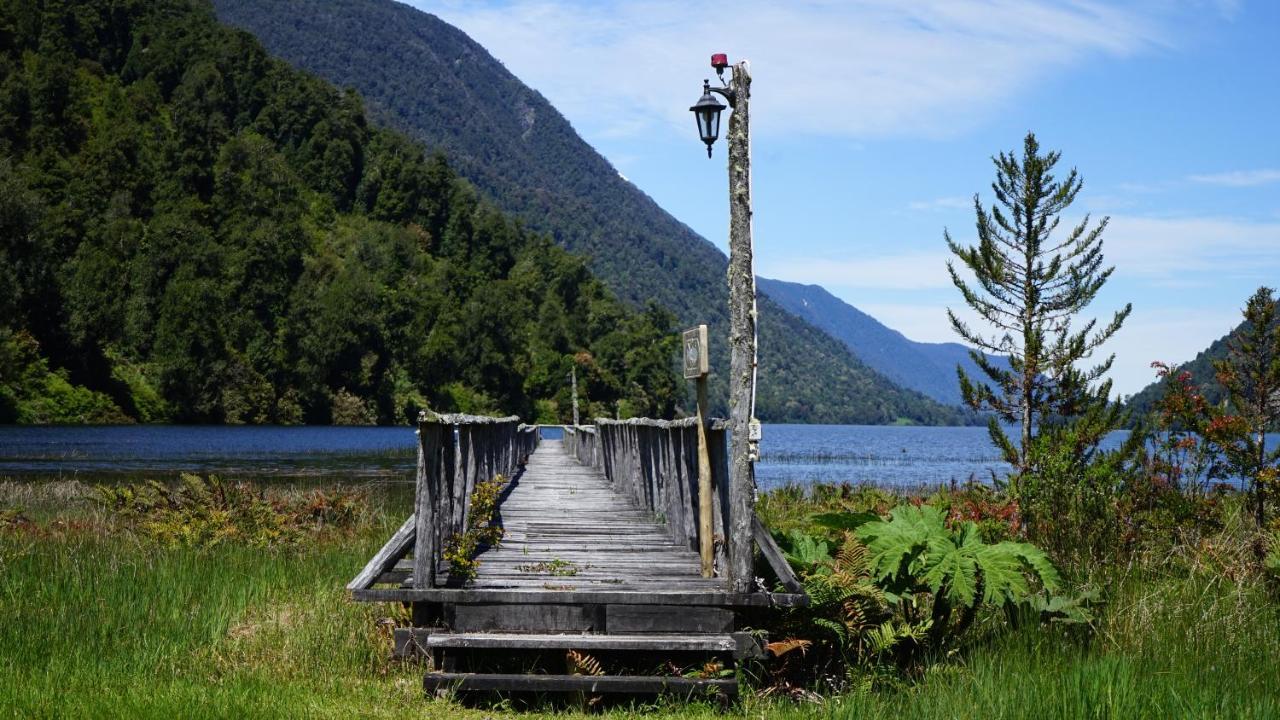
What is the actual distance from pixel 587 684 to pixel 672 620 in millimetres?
665

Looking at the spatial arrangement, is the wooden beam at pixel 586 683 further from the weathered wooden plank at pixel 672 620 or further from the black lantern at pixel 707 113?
the black lantern at pixel 707 113

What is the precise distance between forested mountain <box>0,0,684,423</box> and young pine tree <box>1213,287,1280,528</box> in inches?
2336

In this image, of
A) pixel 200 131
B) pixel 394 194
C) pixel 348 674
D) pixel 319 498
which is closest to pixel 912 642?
pixel 348 674

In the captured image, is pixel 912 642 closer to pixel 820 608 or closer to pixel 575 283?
pixel 820 608

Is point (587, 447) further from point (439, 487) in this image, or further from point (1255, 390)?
point (439, 487)

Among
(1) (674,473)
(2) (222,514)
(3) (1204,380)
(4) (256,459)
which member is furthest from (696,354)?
(3) (1204,380)

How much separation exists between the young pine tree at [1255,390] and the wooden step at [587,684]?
5.93 meters

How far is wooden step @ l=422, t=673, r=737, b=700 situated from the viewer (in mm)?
6738

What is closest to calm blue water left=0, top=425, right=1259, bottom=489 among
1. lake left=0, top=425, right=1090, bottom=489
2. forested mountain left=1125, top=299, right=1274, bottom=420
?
lake left=0, top=425, right=1090, bottom=489

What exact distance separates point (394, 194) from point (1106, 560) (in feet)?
413

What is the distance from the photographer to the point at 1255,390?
10.5 metres

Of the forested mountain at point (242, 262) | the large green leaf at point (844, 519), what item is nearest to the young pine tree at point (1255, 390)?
the large green leaf at point (844, 519)

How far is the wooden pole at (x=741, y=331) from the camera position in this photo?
22.8 ft

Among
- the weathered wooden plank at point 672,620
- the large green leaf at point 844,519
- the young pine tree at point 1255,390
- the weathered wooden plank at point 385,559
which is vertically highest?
the young pine tree at point 1255,390
